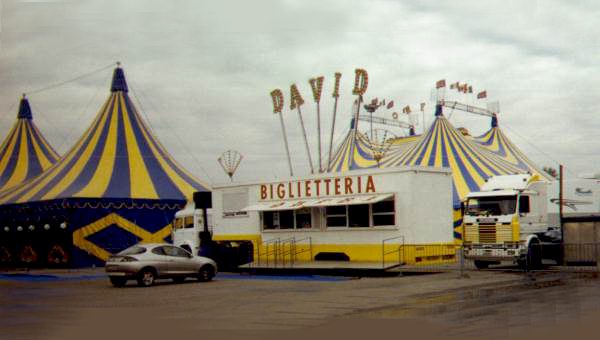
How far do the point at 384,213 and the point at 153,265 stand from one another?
8.12m

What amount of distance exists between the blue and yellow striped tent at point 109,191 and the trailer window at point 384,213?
11.7 metres

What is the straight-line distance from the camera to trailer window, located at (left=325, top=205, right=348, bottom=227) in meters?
26.1

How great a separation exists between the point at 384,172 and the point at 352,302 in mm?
10859

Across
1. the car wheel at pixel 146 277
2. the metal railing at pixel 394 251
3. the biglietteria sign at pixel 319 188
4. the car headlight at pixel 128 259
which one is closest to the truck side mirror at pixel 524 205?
the metal railing at pixel 394 251

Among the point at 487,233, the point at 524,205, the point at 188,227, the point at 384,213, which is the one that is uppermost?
the point at 524,205

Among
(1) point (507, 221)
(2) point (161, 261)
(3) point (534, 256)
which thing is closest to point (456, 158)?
(1) point (507, 221)

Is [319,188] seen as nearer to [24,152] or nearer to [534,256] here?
[534,256]

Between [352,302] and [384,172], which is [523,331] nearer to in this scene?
[352,302]

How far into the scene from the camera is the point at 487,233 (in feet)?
76.3

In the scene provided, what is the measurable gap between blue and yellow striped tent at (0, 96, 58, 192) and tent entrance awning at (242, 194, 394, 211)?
50.6ft

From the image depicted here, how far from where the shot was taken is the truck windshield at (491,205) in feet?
76.3

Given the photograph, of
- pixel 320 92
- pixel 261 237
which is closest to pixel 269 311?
pixel 261 237

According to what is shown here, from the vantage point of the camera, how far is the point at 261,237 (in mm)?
28953

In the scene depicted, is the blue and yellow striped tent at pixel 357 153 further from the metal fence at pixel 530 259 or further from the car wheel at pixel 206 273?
the car wheel at pixel 206 273
